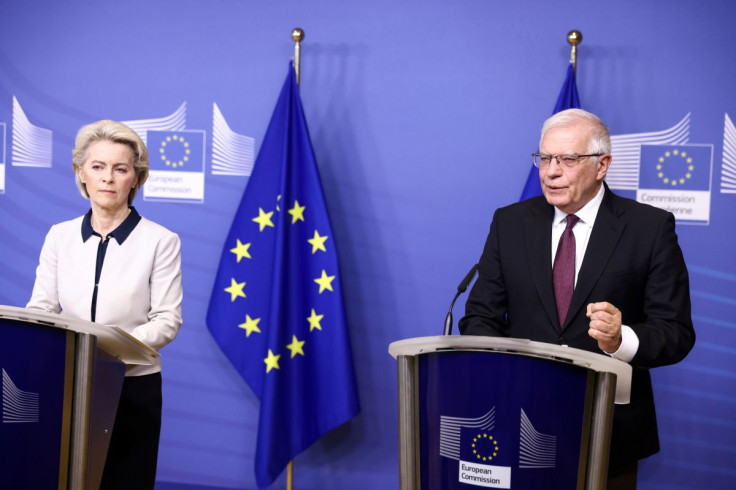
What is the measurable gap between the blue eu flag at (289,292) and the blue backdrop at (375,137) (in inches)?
10.0

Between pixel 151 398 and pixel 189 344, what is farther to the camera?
pixel 189 344

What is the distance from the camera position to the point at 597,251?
2.23m

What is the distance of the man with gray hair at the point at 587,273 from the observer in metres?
2.15

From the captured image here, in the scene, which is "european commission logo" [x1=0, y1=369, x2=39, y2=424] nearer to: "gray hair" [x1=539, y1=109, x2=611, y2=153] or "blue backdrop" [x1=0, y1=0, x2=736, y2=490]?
"gray hair" [x1=539, y1=109, x2=611, y2=153]

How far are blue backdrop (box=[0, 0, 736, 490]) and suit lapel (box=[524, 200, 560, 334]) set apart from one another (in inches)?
59.0

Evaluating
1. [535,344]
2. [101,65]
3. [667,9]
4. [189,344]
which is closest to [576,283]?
[535,344]

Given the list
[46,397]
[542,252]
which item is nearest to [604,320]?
[542,252]

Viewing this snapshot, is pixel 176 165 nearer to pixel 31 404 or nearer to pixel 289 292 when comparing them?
pixel 289 292

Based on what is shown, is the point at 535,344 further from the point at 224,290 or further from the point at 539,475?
the point at 224,290

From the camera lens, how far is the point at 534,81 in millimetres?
3820

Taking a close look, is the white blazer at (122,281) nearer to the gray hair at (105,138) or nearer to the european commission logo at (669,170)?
the gray hair at (105,138)

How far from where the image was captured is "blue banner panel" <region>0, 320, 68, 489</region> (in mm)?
1821

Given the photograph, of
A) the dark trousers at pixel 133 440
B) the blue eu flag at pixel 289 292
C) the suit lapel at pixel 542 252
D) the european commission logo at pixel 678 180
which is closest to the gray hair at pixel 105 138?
the dark trousers at pixel 133 440

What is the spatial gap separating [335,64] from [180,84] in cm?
86
